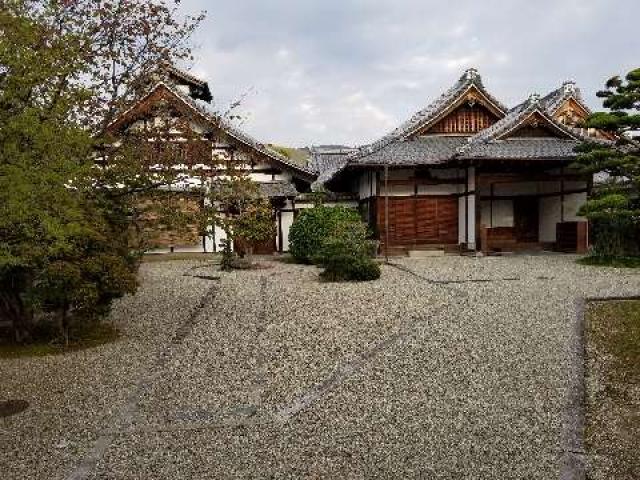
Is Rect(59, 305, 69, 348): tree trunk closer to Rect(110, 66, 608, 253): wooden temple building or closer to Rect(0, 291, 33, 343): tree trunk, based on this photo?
Rect(0, 291, 33, 343): tree trunk

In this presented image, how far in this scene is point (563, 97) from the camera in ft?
95.1

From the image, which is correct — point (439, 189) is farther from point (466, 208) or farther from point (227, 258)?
point (227, 258)

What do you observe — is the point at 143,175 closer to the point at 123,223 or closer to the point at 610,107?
the point at 123,223

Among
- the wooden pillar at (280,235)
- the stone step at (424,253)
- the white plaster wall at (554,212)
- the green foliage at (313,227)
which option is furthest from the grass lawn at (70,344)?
the white plaster wall at (554,212)

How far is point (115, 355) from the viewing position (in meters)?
8.78

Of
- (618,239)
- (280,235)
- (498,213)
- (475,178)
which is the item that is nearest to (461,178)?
(475,178)

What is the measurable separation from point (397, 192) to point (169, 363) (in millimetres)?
15507

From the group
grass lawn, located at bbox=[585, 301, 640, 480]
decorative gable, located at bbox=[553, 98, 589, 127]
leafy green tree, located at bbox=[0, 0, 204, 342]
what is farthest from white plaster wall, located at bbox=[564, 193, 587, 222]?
leafy green tree, located at bbox=[0, 0, 204, 342]

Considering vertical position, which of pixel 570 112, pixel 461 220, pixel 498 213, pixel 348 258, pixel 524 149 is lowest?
pixel 348 258

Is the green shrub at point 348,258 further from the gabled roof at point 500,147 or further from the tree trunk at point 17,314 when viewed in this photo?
the tree trunk at point 17,314

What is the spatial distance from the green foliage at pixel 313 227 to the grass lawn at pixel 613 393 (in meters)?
10.2

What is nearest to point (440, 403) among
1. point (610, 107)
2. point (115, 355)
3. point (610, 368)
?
point (610, 368)

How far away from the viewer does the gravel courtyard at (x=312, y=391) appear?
16.5ft

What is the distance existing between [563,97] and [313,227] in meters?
17.6
